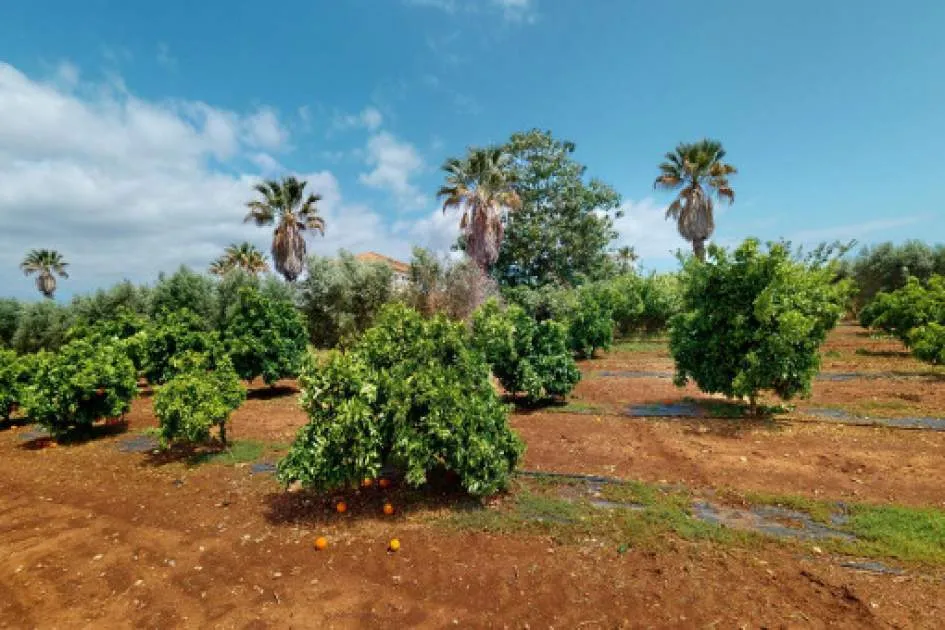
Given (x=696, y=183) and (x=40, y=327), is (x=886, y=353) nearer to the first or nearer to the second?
(x=696, y=183)

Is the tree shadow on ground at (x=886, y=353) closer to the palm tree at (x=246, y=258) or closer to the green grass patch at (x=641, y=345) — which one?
the green grass patch at (x=641, y=345)

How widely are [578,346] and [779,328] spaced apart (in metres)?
11.6

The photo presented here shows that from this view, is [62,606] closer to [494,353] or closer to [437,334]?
[437,334]

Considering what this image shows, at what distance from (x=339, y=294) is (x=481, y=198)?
30.8 ft

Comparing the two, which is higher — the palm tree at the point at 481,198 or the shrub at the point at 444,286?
the palm tree at the point at 481,198

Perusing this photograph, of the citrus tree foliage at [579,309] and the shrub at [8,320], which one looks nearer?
the citrus tree foliage at [579,309]

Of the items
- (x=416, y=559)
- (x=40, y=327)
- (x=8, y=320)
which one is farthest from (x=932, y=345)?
(x=8, y=320)

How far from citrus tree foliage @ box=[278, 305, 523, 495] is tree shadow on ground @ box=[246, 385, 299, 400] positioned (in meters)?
9.06

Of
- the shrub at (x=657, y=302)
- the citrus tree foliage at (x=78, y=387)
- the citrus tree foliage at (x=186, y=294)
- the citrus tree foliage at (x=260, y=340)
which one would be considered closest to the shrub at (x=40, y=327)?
the citrus tree foliage at (x=186, y=294)

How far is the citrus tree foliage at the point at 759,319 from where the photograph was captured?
30.9 ft

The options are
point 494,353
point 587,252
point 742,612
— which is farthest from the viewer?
point 587,252

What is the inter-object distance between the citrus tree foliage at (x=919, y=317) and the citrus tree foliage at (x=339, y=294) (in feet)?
69.2

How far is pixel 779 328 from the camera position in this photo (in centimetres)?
935

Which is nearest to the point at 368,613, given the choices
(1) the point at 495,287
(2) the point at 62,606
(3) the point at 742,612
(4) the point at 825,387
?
(2) the point at 62,606
